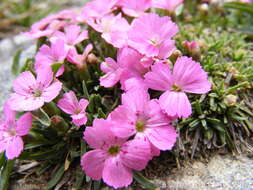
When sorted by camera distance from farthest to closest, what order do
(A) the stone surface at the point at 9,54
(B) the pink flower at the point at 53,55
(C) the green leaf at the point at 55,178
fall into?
(A) the stone surface at the point at 9,54
(B) the pink flower at the point at 53,55
(C) the green leaf at the point at 55,178

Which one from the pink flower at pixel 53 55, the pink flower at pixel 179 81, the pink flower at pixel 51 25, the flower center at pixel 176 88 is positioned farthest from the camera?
the pink flower at pixel 51 25

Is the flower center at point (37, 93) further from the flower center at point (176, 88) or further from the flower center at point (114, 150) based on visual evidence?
the flower center at point (176, 88)

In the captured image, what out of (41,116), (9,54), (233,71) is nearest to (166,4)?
(233,71)

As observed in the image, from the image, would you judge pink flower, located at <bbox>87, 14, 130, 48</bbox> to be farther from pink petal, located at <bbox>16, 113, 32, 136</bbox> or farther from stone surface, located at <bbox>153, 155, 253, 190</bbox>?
stone surface, located at <bbox>153, 155, 253, 190</bbox>

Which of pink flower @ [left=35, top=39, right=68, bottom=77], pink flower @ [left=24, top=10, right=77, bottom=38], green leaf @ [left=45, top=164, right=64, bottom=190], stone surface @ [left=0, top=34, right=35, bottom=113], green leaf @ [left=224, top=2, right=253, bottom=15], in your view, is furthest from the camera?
stone surface @ [left=0, top=34, right=35, bottom=113]

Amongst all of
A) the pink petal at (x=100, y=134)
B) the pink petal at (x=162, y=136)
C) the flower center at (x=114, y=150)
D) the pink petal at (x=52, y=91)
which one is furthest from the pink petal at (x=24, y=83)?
the pink petal at (x=162, y=136)

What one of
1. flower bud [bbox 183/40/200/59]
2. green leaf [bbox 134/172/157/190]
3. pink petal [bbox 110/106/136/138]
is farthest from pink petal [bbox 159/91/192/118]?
flower bud [bbox 183/40/200/59]
